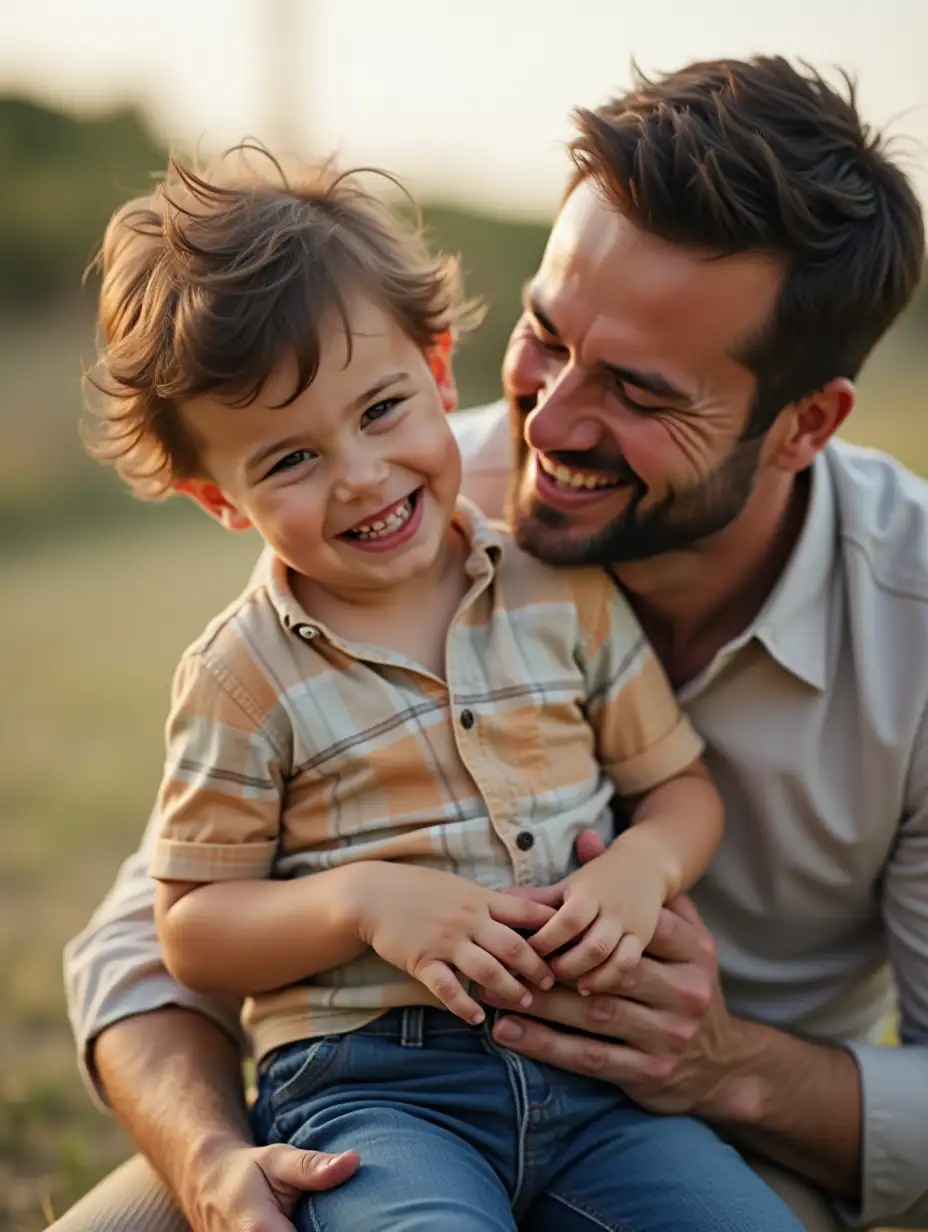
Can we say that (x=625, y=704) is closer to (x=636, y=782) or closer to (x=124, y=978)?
(x=636, y=782)

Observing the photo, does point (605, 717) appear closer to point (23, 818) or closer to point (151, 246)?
point (151, 246)

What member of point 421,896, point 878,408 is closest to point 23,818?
point 421,896

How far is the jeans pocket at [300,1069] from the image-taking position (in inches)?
81.1

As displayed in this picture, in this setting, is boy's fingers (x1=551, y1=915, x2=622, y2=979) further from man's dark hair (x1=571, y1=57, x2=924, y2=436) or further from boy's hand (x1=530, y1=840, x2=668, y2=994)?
man's dark hair (x1=571, y1=57, x2=924, y2=436)

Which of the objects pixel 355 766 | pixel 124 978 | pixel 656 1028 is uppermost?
pixel 355 766

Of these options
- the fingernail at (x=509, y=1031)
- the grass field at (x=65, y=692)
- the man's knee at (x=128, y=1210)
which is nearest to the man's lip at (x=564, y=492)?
the fingernail at (x=509, y=1031)

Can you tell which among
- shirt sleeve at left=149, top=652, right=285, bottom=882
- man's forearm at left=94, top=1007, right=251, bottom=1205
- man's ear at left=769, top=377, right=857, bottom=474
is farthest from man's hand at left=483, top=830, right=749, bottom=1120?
man's ear at left=769, top=377, right=857, bottom=474

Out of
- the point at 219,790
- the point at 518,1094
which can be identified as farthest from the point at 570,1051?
the point at 219,790

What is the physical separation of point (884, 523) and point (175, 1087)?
1478 millimetres

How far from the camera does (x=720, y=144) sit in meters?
2.33

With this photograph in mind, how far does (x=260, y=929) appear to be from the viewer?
6.67 ft

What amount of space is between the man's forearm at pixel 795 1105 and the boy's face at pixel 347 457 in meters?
0.95

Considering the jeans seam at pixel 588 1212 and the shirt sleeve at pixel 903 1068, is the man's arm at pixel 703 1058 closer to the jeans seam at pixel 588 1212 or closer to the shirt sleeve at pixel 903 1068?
the shirt sleeve at pixel 903 1068

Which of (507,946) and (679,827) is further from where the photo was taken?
(679,827)
